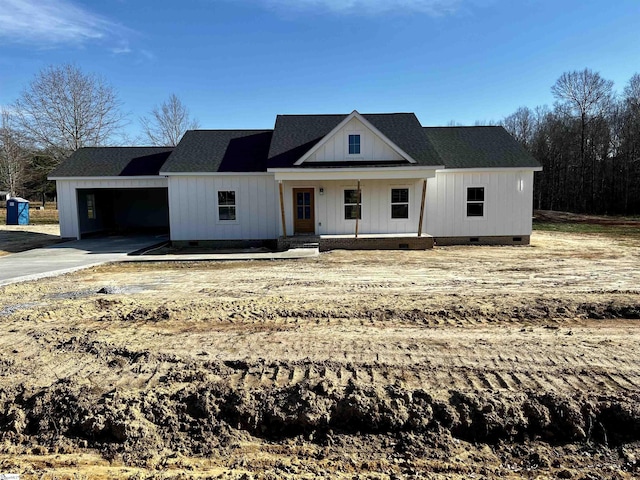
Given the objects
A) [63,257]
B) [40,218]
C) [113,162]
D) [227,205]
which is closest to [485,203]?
[227,205]

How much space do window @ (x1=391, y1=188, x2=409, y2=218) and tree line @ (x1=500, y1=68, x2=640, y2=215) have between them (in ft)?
106

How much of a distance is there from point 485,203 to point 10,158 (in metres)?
42.7

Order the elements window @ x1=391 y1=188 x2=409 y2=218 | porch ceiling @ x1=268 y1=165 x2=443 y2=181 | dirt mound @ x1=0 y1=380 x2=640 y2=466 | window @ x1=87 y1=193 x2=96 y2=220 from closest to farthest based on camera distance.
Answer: dirt mound @ x1=0 y1=380 x2=640 y2=466, porch ceiling @ x1=268 y1=165 x2=443 y2=181, window @ x1=391 y1=188 x2=409 y2=218, window @ x1=87 y1=193 x2=96 y2=220

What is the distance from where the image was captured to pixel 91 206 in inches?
786

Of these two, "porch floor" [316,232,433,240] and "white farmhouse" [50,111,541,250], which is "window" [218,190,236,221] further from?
"porch floor" [316,232,433,240]

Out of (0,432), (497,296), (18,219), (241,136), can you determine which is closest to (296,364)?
(0,432)

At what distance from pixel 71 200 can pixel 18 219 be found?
11.3 meters

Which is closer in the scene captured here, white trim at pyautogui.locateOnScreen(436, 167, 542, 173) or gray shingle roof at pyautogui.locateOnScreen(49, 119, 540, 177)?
white trim at pyautogui.locateOnScreen(436, 167, 542, 173)

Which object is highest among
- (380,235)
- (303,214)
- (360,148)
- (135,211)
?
(360,148)

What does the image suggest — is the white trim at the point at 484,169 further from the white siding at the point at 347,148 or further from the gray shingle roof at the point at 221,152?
the gray shingle roof at the point at 221,152

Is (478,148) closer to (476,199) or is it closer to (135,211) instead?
(476,199)

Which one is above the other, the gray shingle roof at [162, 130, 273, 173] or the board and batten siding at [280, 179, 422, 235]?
the gray shingle roof at [162, 130, 273, 173]

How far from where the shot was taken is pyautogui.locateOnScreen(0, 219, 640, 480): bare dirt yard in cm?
304

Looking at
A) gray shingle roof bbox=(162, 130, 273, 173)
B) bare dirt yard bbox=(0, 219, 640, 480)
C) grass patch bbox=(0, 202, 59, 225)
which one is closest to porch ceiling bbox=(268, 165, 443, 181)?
gray shingle roof bbox=(162, 130, 273, 173)
